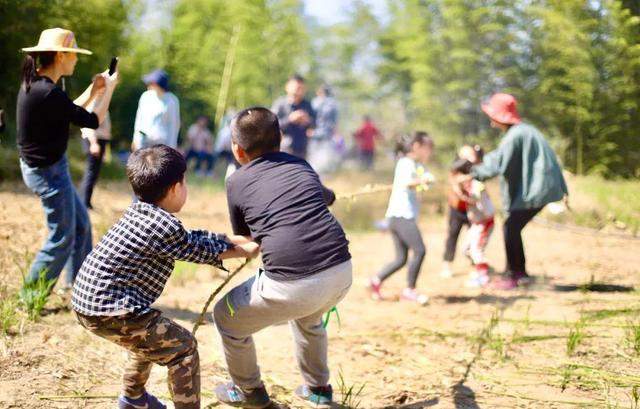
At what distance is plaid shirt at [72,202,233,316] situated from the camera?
2477mm

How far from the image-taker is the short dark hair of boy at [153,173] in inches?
99.7

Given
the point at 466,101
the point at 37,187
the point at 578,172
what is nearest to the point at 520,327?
the point at 37,187

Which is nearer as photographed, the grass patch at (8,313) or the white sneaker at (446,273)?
the grass patch at (8,313)

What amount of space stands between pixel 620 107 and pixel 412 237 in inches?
296

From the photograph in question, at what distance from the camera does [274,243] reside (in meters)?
2.69

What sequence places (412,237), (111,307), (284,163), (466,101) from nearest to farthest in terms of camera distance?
(111,307), (284,163), (412,237), (466,101)

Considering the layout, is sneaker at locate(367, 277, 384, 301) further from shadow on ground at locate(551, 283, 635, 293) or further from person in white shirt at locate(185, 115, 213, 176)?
person in white shirt at locate(185, 115, 213, 176)

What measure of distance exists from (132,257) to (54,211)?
1.74 metres

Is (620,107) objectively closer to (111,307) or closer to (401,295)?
(401,295)

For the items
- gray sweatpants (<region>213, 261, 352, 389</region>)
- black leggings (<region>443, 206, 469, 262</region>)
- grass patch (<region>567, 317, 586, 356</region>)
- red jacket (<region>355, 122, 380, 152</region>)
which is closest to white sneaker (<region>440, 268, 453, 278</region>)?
black leggings (<region>443, 206, 469, 262</region>)

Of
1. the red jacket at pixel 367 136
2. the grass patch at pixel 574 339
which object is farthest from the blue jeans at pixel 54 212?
the red jacket at pixel 367 136

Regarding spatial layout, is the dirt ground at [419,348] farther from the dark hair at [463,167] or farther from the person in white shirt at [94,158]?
the dark hair at [463,167]

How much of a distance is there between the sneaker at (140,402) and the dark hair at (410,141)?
9.71 ft

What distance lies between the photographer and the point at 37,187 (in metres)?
3.92
